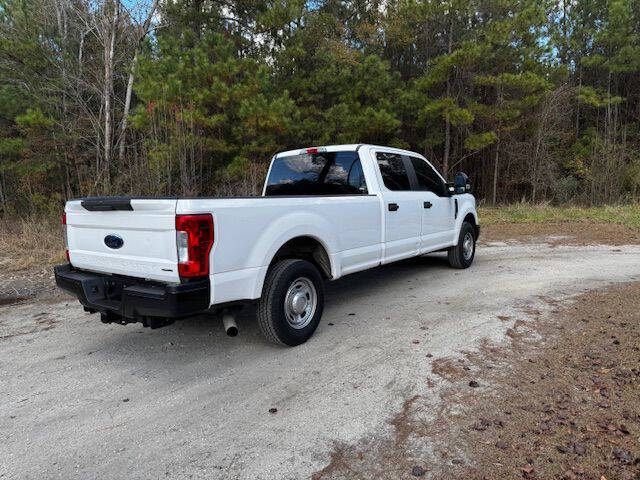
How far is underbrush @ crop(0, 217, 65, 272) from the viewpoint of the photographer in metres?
8.05

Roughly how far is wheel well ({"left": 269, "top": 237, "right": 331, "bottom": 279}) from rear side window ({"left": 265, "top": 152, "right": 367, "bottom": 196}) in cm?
108

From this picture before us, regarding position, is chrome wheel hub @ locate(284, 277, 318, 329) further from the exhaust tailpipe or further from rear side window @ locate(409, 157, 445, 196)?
rear side window @ locate(409, 157, 445, 196)

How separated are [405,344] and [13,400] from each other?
3266mm

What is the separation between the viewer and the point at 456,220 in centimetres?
710

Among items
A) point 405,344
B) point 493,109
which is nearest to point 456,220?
point 405,344

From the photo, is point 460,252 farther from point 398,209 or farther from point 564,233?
point 564,233

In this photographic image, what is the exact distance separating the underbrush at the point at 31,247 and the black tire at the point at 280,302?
20.1ft

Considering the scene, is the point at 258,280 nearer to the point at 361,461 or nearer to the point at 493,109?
the point at 361,461

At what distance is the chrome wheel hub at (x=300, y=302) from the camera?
13.3 ft

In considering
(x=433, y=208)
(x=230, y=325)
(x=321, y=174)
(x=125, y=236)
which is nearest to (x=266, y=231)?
(x=230, y=325)

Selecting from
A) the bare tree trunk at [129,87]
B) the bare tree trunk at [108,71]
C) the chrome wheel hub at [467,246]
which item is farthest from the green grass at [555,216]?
the bare tree trunk at [108,71]

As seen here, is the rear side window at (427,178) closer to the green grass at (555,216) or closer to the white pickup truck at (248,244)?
the white pickup truck at (248,244)

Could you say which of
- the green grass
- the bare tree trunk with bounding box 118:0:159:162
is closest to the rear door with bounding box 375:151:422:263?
the green grass

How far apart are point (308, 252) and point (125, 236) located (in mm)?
1750
